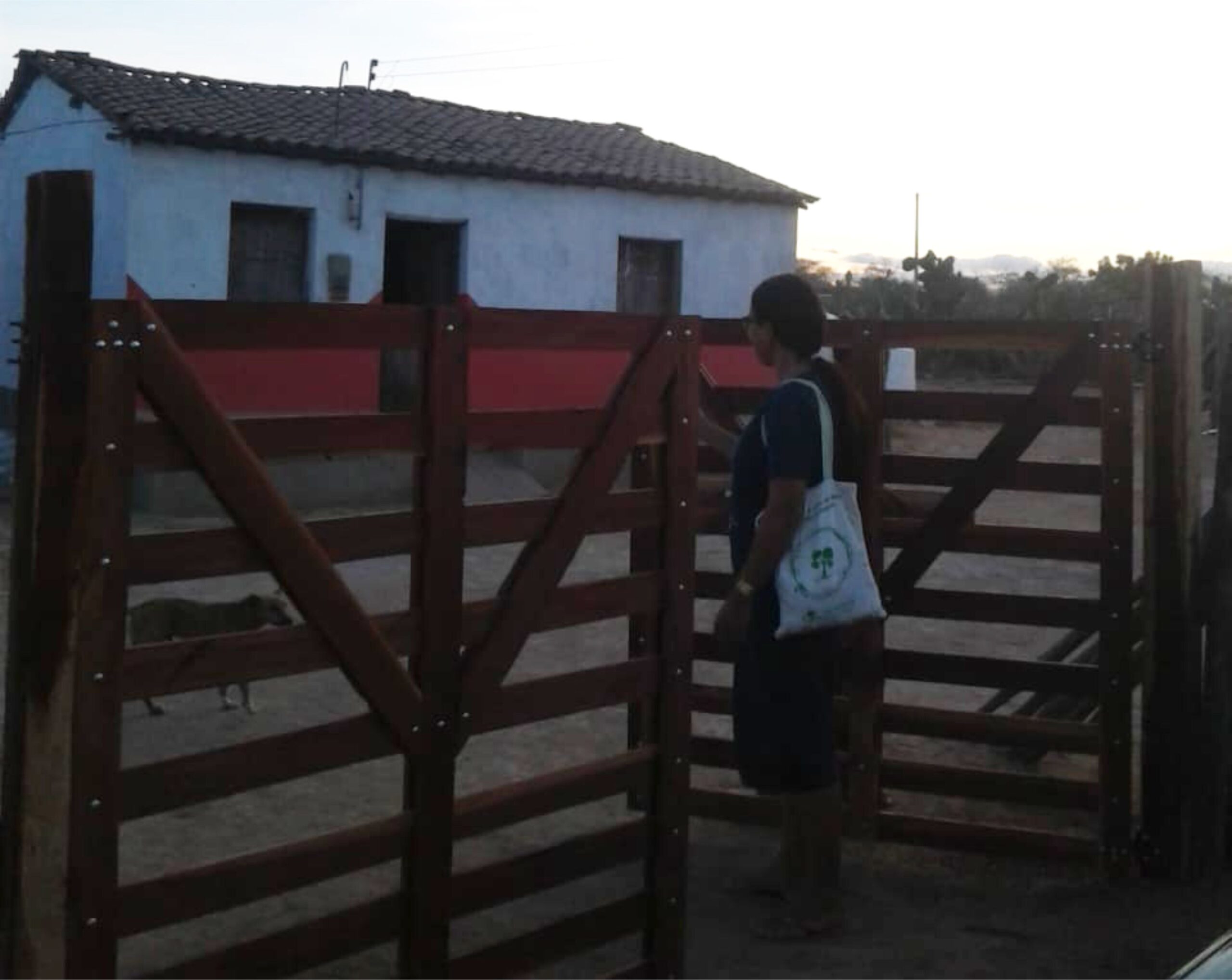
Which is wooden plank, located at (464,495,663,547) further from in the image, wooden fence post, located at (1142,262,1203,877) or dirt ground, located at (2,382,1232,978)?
wooden fence post, located at (1142,262,1203,877)

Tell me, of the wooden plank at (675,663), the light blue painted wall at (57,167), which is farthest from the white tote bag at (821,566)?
the light blue painted wall at (57,167)

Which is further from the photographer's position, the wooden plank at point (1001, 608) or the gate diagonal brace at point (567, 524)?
the wooden plank at point (1001, 608)

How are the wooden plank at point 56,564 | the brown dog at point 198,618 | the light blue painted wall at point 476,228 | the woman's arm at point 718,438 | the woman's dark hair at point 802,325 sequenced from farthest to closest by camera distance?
1. the light blue painted wall at point 476,228
2. the brown dog at point 198,618
3. the woman's arm at point 718,438
4. the woman's dark hair at point 802,325
5. the wooden plank at point 56,564

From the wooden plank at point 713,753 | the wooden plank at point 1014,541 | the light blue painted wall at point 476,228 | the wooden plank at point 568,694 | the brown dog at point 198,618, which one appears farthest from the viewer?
the light blue painted wall at point 476,228

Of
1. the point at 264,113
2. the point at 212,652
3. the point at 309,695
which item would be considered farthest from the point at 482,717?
the point at 264,113

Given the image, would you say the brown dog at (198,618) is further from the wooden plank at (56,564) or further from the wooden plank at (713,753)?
the wooden plank at (56,564)

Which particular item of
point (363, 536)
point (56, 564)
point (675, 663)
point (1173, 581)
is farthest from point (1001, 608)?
point (56, 564)

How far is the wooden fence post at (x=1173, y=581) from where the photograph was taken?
6207 millimetres

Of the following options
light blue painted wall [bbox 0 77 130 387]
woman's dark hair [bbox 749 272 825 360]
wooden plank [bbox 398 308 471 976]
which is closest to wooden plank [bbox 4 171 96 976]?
wooden plank [bbox 398 308 471 976]

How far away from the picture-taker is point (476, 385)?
794 inches

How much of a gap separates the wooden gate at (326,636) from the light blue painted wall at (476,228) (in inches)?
522

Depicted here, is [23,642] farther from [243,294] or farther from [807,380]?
[243,294]

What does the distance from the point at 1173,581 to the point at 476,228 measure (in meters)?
14.8

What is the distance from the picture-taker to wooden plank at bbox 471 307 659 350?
4285mm
